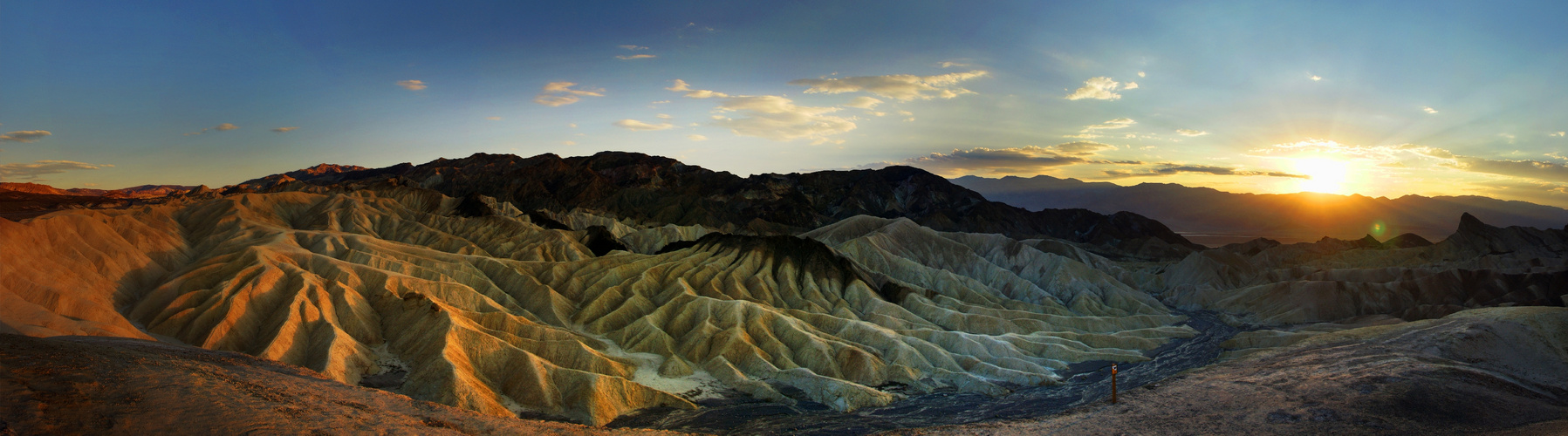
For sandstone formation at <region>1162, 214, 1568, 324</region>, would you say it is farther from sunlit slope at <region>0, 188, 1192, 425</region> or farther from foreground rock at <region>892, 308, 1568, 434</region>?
foreground rock at <region>892, 308, 1568, 434</region>

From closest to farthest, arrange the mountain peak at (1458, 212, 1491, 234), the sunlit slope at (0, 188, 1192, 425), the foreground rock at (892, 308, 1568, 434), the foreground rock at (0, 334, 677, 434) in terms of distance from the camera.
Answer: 1. the foreground rock at (0, 334, 677, 434)
2. the foreground rock at (892, 308, 1568, 434)
3. the sunlit slope at (0, 188, 1192, 425)
4. the mountain peak at (1458, 212, 1491, 234)

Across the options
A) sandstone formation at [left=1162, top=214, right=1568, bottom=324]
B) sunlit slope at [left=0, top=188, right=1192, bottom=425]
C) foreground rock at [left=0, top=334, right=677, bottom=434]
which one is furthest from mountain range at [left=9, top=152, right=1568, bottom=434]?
sandstone formation at [left=1162, top=214, right=1568, bottom=324]

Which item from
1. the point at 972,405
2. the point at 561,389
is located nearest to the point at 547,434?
the point at 561,389

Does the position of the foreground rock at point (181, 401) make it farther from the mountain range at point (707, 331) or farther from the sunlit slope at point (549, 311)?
the sunlit slope at point (549, 311)

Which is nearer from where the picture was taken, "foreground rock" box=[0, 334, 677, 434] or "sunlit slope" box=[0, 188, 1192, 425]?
"foreground rock" box=[0, 334, 677, 434]

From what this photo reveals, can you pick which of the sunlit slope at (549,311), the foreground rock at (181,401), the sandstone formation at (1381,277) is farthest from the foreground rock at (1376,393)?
the sandstone formation at (1381,277)

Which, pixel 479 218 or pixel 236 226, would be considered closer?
pixel 236 226

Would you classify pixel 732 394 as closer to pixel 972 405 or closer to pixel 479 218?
pixel 972 405
